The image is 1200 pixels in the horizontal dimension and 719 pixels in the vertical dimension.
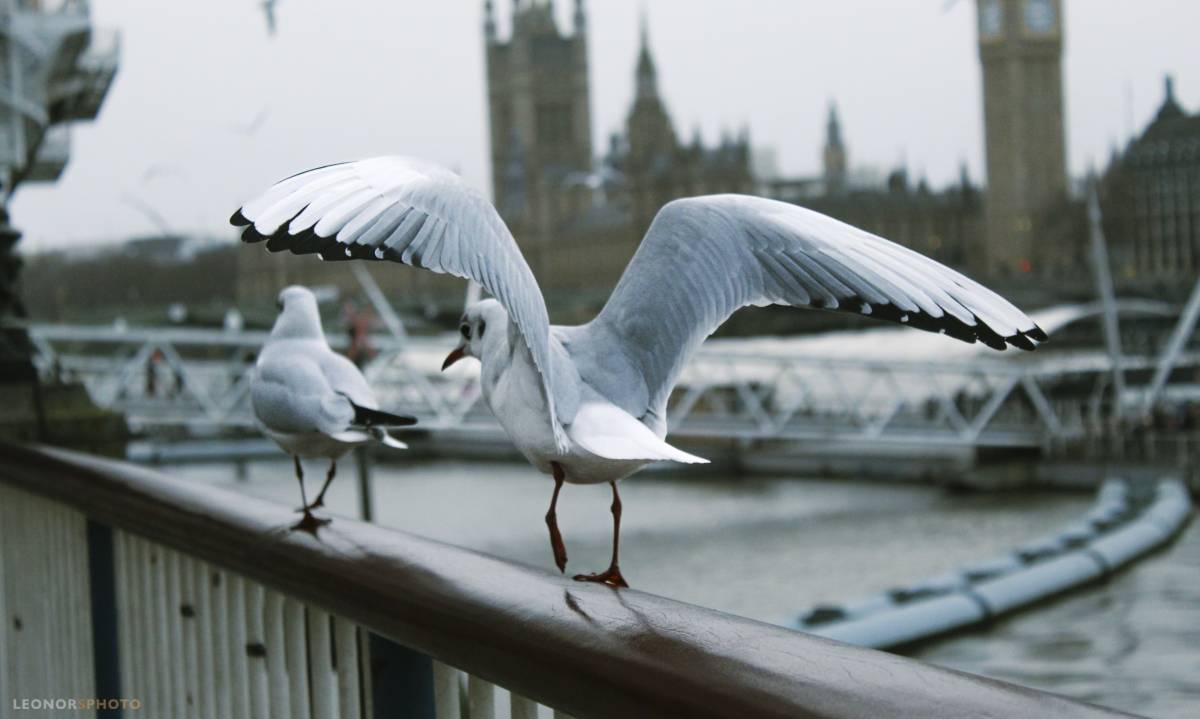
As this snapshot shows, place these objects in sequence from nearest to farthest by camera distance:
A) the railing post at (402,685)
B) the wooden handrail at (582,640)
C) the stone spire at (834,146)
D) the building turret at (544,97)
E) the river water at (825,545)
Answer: the wooden handrail at (582,640) → the railing post at (402,685) → the river water at (825,545) → the building turret at (544,97) → the stone spire at (834,146)

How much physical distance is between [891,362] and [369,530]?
17.3 m

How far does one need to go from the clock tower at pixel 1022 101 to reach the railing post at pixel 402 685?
5513 centimetres

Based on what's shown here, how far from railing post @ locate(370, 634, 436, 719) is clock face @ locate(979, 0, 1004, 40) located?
194ft

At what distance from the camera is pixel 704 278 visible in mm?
1029

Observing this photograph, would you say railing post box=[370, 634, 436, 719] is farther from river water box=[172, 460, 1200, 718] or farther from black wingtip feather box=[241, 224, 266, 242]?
river water box=[172, 460, 1200, 718]

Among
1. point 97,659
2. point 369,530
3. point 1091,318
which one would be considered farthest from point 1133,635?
point 1091,318

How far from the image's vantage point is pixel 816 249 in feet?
3.30

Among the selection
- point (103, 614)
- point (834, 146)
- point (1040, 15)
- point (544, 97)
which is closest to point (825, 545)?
point (103, 614)

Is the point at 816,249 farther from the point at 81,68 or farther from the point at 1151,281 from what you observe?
the point at 1151,281

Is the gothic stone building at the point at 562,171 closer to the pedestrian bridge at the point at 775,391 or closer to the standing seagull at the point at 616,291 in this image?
the pedestrian bridge at the point at 775,391

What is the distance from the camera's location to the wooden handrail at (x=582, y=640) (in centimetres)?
64

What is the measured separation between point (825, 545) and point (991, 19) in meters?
47.7

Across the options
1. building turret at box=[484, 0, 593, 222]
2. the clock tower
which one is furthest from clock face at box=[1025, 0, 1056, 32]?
building turret at box=[484, 0, 593, 222]

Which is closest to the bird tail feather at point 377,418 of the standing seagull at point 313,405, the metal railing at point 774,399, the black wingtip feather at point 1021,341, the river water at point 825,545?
the standing seagull at point 313,405
